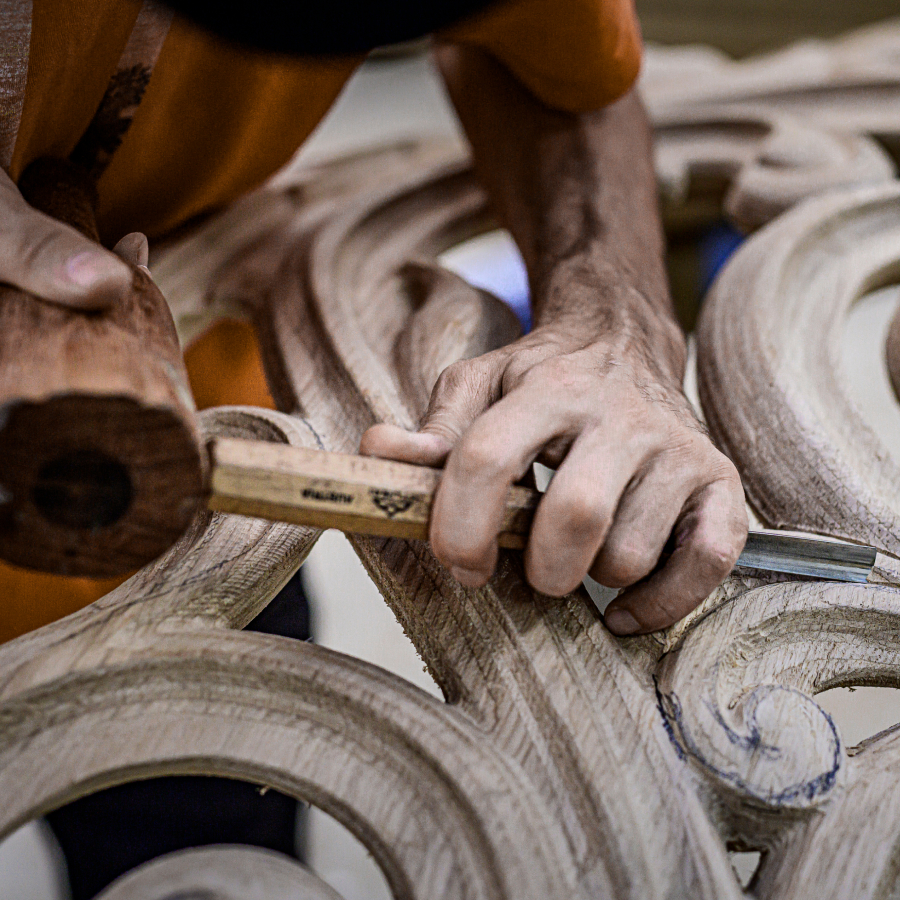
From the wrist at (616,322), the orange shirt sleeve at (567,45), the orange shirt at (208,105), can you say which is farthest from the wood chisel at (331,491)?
the orange shirt sleeve at (567,45)

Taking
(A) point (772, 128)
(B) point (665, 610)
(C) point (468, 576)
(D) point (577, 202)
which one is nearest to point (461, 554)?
(C) point (468, 576)

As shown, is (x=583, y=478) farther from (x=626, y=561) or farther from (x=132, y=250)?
(x=132, y=250)

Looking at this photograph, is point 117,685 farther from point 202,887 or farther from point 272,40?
point 272,40

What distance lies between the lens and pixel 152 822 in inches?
18.0

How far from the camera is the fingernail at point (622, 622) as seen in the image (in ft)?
1.59

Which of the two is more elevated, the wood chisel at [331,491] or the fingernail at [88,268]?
the fingernail at [88,268]

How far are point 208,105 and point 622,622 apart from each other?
0.64m

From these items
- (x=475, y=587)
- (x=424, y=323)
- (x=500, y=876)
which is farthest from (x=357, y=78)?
(x=500, y=876)

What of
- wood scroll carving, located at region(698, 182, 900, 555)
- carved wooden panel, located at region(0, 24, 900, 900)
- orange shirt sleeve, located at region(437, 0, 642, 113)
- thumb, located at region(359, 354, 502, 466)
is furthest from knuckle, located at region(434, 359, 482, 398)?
orange shirt sleeve, located at region(437, 0, 642, 113)

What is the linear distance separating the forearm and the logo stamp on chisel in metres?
0.23

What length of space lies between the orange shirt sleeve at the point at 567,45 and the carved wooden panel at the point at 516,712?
0.40m

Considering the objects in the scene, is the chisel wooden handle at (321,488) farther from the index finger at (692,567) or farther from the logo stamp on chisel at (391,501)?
the index finger at (692,567)

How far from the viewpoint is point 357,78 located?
1.99m

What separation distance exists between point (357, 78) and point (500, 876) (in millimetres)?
1957
